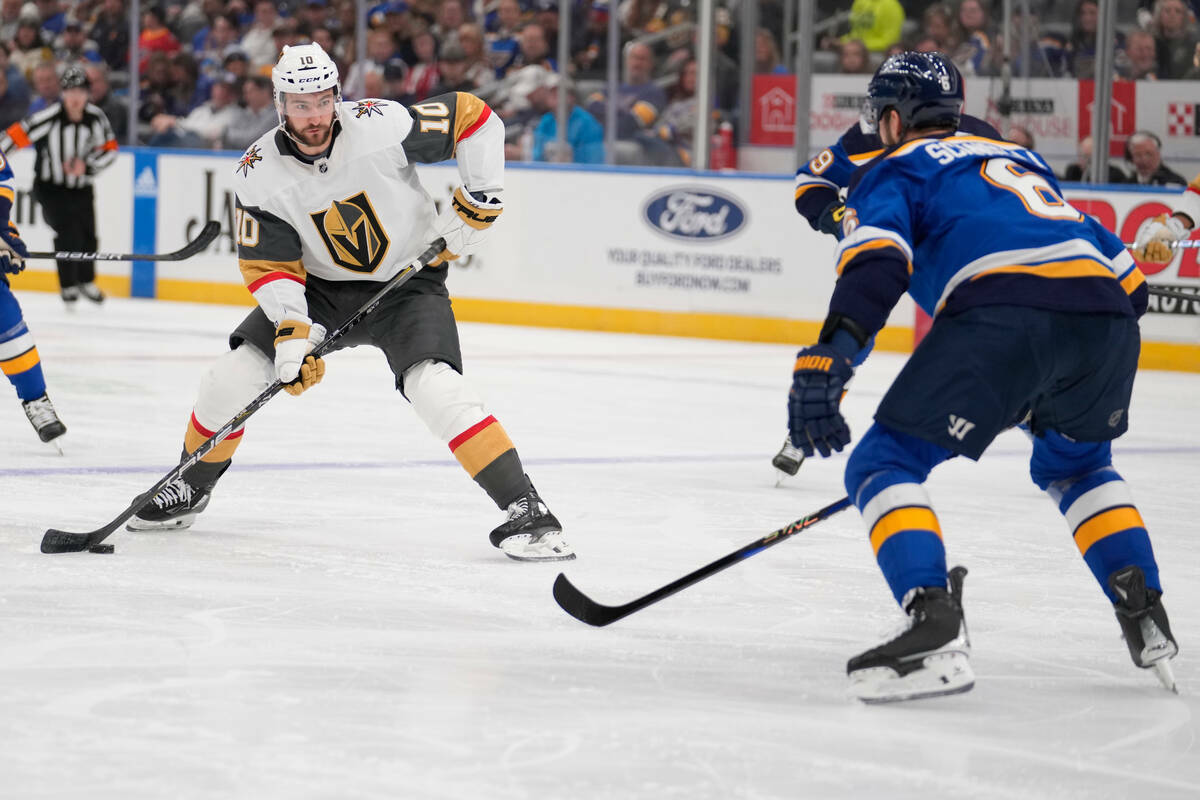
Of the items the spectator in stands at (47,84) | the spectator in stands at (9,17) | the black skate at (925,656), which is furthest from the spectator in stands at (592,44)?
the black skate at (925,656)

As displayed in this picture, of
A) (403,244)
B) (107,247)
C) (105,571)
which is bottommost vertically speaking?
(107,247)

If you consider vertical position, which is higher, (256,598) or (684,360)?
(256,598)

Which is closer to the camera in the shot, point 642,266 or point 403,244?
point 403,244

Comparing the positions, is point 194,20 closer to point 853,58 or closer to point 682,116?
point 682,116

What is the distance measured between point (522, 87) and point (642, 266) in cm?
139

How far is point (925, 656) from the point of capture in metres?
2.53

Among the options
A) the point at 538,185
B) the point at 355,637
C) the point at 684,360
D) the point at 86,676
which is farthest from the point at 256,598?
the point at 538,185

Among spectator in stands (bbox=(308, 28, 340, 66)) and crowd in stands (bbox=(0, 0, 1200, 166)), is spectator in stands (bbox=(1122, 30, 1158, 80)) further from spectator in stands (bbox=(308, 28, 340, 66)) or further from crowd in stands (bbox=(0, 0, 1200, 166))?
spectator in stands (bbox=(308, 28, 340, 66))

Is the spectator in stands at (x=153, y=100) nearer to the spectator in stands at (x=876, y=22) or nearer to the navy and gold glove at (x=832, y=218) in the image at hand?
the spectator in stands at (x=876, y=22)

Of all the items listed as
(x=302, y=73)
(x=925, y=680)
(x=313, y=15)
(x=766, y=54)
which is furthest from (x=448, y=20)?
(x=925, y=680)

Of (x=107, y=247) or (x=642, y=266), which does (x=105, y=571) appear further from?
(x=107, y=247)

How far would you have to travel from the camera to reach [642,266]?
31.0ft

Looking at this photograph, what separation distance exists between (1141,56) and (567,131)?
314 cm

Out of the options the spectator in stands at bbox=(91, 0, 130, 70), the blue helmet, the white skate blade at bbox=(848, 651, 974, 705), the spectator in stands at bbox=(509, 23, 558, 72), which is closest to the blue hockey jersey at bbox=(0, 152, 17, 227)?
the blue helmet
